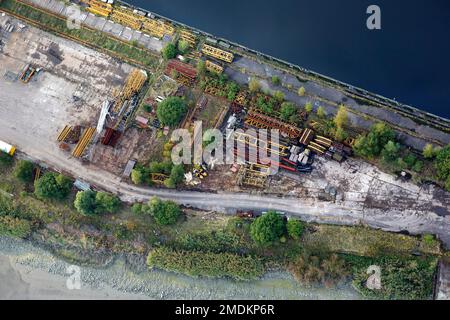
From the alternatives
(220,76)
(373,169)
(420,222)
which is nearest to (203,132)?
(220,76)

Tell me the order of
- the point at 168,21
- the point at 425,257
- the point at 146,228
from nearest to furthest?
the point at 425,257, the point at 146,228, the point at 168,21

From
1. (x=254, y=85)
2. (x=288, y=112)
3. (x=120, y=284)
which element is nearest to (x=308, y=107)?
(x=288, y=112)

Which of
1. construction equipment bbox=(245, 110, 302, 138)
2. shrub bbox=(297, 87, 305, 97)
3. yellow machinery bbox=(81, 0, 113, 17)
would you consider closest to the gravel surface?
construction equipment bbox=(245, 110, 302, 138)

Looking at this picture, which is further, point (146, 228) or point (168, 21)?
point (168, 21)

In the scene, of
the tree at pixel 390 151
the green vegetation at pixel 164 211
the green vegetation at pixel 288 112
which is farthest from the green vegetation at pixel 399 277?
the green vegetation at pixel 164 211

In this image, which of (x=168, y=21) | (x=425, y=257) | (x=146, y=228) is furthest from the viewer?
(x=168, y=21)
